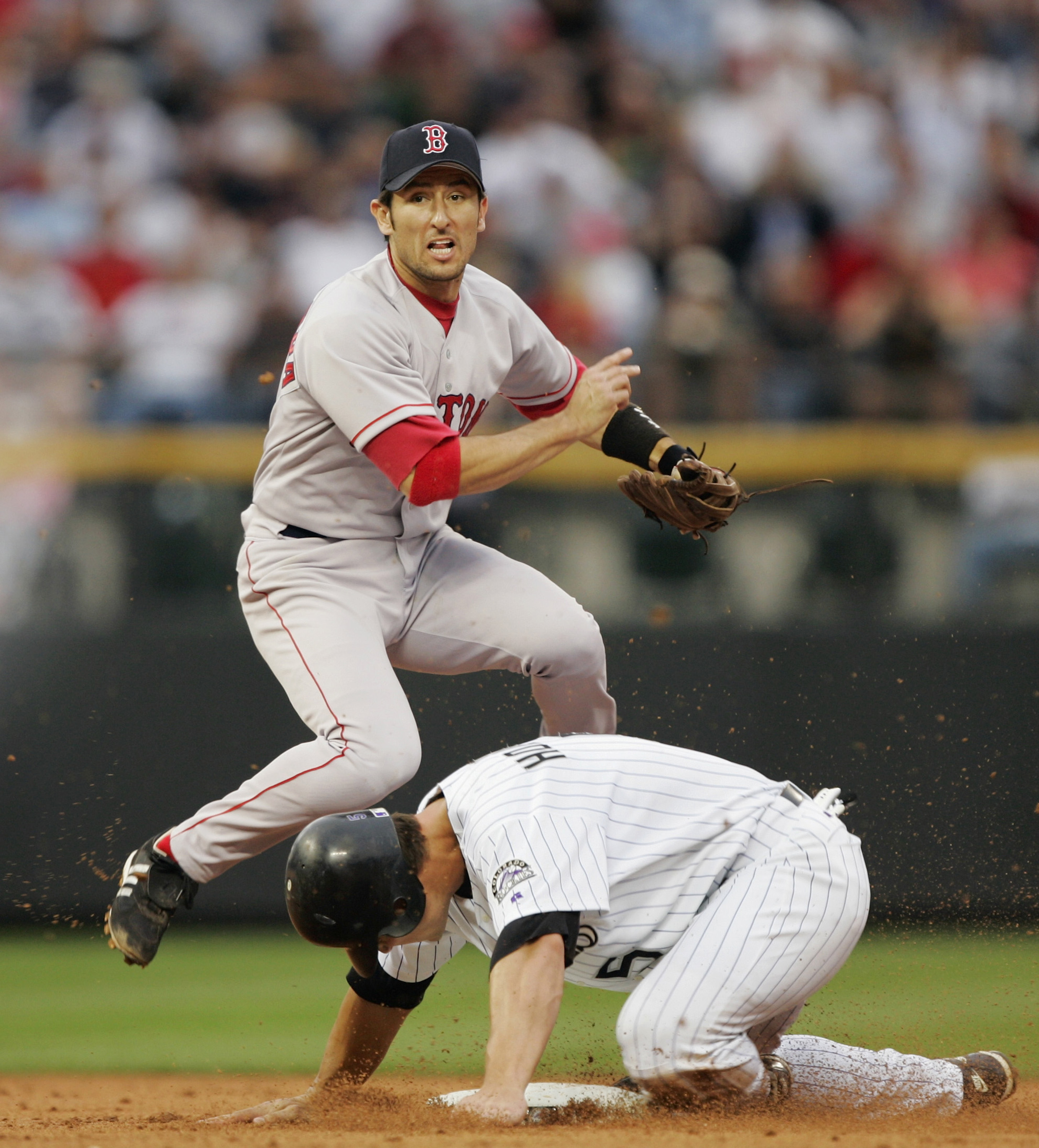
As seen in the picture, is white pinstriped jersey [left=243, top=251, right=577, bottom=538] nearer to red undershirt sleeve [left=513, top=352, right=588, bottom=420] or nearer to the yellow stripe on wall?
red undershirt sleeve [left=513, top=352, right=588, bottom=420]

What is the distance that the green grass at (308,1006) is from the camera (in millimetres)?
4941

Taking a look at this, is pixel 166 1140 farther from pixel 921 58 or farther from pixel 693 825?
pixel 921 58

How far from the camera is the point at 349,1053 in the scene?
3.79m

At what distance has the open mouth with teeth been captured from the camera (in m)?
4.02

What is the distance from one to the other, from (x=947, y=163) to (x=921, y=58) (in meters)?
0.88

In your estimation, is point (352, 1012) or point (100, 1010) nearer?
point (352, 1012)

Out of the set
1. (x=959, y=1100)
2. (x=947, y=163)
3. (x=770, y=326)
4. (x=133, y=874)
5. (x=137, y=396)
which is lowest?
(x=959, y=1100)

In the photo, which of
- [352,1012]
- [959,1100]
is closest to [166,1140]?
[352,1012]

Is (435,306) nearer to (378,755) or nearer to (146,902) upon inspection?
(378,755)

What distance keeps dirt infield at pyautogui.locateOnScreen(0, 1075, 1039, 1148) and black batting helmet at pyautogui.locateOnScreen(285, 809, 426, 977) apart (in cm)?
40

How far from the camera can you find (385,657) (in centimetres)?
409

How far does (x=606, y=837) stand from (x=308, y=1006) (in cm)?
277

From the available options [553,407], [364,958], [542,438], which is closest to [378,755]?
[364,958]

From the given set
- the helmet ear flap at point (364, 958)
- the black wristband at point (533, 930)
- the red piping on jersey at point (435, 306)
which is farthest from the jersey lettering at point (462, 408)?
the black wristband at point (533, 930)
